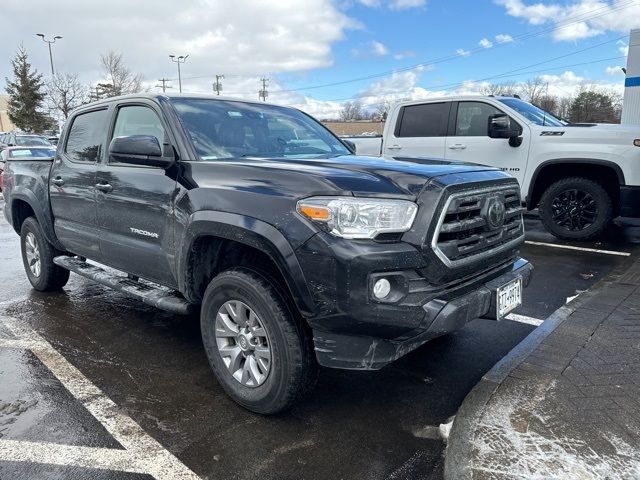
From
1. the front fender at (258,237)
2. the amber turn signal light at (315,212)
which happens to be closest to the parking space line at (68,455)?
the front fender at (258,237)

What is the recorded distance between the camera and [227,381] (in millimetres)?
3146

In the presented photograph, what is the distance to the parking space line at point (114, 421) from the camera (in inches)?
100

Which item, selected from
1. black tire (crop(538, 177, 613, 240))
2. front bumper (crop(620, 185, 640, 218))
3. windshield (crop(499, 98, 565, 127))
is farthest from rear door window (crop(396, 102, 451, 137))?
front bumper (crop(620, 185, 640, 218))

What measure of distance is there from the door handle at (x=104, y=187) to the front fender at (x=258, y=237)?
116cm

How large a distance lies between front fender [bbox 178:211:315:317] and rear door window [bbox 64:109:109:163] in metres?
1.73

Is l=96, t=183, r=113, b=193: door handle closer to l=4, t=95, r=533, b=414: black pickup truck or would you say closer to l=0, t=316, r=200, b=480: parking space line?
l=4, t=95, r=533, b=414: black pickup truck

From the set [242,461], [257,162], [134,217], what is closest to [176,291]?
[134,217]

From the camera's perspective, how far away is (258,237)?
2727 millimetres

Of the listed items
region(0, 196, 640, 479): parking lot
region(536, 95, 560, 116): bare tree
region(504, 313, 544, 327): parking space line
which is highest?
region(536, 95, 560, 116): bare tree

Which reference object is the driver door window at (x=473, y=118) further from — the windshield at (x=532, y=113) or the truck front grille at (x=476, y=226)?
the truck front grille at (x=476, y=226)

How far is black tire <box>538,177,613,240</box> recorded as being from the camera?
715 centimetres

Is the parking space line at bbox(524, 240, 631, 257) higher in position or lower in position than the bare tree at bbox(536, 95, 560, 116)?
lower

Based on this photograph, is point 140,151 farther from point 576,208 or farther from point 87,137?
point 576,208

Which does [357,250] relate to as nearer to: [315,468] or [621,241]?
[315,468]
